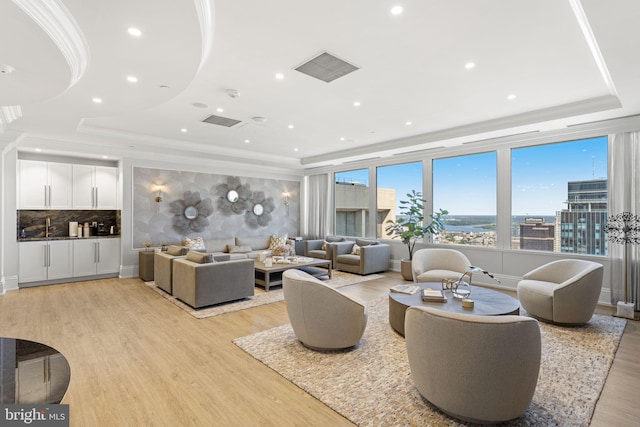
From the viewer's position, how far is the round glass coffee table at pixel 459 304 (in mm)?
3209

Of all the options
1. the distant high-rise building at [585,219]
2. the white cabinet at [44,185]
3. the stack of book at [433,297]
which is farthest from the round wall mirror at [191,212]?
the distant high-rise building at [585,219]

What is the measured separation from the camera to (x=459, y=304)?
341 cm

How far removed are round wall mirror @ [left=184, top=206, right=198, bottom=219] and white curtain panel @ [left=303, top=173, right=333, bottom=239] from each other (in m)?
3.54

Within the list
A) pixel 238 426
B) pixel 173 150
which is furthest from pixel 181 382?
pixel 173 150

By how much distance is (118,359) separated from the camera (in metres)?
3.13

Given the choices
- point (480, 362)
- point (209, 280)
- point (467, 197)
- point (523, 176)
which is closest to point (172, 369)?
point (209, 280)

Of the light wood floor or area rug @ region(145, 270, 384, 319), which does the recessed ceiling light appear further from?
area rug @ region(145, 270, 384, 319)

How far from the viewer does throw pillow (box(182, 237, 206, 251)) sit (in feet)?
23.2

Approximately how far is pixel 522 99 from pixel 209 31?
159 inches

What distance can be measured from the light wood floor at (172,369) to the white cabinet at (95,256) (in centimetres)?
156

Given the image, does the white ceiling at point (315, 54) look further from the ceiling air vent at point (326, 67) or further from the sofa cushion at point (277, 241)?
the sofa cushion at point (277, 241)

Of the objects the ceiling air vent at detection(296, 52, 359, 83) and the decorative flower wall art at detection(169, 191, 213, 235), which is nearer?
the ceiling air vent at detection(296, 52, 359, 83)

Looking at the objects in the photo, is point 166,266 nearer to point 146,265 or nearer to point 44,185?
point 146,265

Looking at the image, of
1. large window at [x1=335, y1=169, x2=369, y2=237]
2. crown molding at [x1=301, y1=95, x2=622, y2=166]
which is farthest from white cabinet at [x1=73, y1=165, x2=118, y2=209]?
large window at [x1=335, y1=169, x2=369, y2=237]
